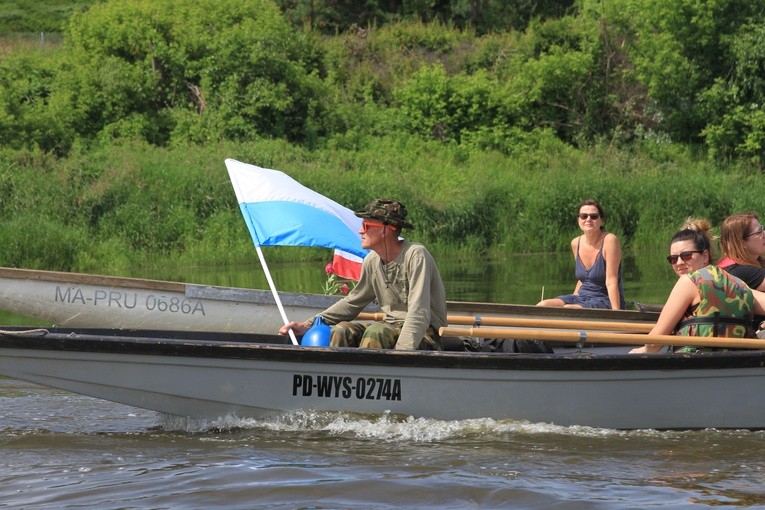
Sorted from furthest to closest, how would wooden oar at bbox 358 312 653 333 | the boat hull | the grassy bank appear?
the grassy bank, wooden oar at bbox 358 312 653 333, the boat hull

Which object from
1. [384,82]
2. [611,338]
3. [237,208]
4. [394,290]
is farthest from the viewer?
[384,82]

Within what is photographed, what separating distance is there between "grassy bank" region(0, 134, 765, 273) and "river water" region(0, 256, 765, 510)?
11.2 meters

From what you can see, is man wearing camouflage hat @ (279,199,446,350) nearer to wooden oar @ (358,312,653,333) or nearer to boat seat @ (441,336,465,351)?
boat seat @ (441,336,465,351)

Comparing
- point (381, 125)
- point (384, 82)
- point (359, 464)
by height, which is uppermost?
point (384, 82)

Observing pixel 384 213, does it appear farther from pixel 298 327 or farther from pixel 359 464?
pixel 359 464

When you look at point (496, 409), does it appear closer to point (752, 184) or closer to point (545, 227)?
point (545, 227)

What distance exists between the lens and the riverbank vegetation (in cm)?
2119

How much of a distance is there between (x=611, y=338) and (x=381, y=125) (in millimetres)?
21626

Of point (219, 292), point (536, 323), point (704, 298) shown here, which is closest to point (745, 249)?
point (704, 298)

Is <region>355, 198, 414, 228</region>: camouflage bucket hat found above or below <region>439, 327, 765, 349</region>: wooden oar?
above

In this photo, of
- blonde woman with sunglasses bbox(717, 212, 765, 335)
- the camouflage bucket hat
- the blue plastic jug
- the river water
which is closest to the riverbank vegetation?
the river water

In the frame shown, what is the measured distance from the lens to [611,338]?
7.61 meters

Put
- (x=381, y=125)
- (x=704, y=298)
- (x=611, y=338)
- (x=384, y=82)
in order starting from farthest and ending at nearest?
(x=384, y=82), (x=381, y=125), (x=611, y=338), (x=704, y=298)

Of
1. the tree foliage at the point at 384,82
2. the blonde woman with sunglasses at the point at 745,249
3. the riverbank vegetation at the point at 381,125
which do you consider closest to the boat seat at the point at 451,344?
the blonde woman with sunglasses at the point at 745,249
